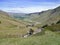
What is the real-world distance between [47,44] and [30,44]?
2.66m

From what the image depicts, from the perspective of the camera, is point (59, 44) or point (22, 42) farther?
point (22, 42)

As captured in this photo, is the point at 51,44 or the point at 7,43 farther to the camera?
the point at 7,43

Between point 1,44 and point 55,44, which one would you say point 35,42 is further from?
point 1,44

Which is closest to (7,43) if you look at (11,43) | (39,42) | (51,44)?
(11,43)

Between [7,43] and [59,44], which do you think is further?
[7,43]

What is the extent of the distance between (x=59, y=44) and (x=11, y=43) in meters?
7.74

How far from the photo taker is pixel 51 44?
91.7 ft

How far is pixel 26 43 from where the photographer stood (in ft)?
95.6

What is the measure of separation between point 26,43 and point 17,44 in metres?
1.55

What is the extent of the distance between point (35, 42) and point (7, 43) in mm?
4637

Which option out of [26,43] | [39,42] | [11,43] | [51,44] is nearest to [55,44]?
[51,44]

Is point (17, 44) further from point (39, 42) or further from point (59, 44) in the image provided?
point (59, 44)

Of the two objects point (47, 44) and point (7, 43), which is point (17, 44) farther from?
point (47, 44)

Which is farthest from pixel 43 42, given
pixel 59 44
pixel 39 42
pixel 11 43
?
pixel 11 43
